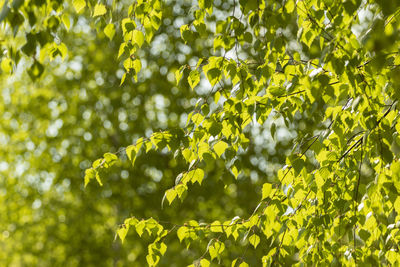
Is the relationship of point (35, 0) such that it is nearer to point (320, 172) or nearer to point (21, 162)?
point (320, 172)

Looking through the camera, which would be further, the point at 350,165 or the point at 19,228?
the point at 19,228

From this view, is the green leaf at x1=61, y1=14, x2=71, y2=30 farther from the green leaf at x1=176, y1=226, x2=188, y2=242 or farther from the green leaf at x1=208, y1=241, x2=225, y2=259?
the green leaf at x1=208, y1=241, x2=225, y2=259

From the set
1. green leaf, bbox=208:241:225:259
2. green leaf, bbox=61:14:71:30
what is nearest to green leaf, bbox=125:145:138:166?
green leaf, bbox=208:241:225:259

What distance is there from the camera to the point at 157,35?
8445 mm

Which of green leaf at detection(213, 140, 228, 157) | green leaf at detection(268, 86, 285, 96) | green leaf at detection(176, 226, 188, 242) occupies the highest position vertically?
green leaf at detection(268, 86, 285, 96)

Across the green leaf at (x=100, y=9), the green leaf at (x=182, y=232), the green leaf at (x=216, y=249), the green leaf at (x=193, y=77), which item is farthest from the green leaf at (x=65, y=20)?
the green leaf at (x=216, y=249)

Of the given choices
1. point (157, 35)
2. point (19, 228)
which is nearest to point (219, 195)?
point (157, 35)

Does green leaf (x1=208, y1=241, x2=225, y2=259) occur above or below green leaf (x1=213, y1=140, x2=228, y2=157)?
below

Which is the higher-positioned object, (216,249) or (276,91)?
(276,91)

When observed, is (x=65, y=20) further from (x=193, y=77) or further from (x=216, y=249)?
(x=216, y=249)

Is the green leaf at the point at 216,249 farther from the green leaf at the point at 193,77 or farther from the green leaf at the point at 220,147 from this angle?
the green leaf at the point at 193,77

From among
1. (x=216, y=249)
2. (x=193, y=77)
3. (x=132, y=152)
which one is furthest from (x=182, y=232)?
(x=193, y=77)

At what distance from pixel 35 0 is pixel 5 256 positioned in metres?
8.10

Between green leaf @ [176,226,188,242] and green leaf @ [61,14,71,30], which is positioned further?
green leaf @ [176,226,188,242]
